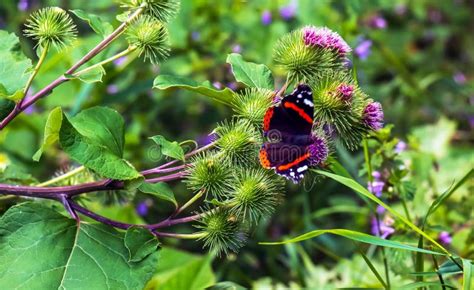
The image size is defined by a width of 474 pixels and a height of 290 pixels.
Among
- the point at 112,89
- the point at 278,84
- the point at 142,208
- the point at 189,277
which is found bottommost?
the point at 142,208

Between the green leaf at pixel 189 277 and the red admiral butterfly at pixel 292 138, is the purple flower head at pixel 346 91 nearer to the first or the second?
Result: the red admiral butterfly at pixel 292 138

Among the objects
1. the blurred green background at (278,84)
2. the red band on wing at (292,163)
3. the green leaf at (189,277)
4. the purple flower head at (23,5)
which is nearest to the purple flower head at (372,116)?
the red band on wing at (292,163)

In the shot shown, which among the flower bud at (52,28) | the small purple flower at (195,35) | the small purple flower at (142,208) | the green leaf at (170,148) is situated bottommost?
the small purple flower at (142,208)

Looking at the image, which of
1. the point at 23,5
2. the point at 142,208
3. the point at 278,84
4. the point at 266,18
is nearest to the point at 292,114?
the point at 142,208

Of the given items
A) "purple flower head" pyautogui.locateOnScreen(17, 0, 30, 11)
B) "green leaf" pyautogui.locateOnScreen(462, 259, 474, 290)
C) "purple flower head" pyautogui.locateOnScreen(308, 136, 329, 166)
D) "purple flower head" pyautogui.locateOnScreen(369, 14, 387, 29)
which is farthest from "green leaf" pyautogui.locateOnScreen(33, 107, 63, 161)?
"purple flower head" pyautogui.locateOnScreen(369, 14, 387, 29)

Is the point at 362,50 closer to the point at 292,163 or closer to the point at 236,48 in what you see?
the point at 236,48

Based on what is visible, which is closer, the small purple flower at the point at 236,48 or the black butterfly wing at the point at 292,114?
the black butterfly wing at the point at 292,114

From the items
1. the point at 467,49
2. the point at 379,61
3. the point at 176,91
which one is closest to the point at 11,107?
the point at 176,91
